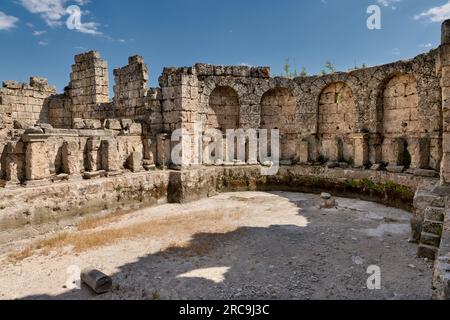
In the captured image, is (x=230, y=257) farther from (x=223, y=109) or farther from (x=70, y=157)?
(x=223, y=109)

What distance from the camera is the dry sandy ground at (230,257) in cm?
375

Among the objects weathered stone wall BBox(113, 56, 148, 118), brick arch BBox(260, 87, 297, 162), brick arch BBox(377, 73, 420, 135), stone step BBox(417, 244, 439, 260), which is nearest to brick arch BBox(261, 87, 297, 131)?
brick arch BBox(260, 87, 297, 162)

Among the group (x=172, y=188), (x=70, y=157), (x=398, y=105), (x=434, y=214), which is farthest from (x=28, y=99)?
(x=434, y=214)

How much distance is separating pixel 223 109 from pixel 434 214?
750cm

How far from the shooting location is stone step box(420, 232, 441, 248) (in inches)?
173

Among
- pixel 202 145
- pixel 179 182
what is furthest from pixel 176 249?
pixel 202 145

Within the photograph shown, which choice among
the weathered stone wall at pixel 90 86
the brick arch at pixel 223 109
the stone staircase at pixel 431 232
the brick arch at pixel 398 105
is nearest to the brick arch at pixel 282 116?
the brick arch at pixel 223 109

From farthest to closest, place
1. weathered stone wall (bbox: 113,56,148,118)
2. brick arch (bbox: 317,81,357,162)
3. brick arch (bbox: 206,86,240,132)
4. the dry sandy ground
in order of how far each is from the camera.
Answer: brick arch (bbox: 206,86,240,132) → weathered stone wall (bbox: 113,56,148,118) → brick arch (bbox: 317,81,357,162) → the dry sandy ground

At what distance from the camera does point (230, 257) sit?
4.78m

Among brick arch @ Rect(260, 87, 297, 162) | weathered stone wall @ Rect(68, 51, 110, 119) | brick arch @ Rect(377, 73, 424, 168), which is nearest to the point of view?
brick arch @ Rect(377, 73, 424, 168)

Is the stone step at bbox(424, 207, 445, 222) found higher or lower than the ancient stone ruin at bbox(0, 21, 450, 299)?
lower

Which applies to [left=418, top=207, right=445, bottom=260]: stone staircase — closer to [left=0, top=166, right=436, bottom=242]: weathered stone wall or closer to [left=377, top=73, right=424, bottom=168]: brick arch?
[left=0, top=166, right=436, bottom=242]: weathered stone wall

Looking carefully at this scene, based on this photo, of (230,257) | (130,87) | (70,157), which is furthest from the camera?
(130,87)

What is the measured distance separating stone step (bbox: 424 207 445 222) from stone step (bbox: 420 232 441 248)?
251 mm
